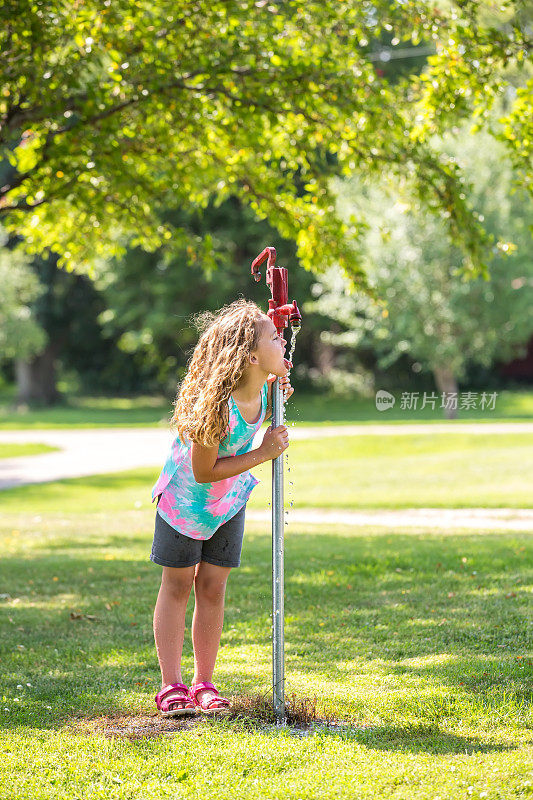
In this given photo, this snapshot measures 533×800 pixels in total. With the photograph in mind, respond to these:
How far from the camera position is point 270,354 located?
13.1ft

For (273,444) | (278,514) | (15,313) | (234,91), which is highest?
(234,91)

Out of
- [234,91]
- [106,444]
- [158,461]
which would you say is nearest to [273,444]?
[234,91]

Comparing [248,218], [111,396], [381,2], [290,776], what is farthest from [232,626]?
[111,396]

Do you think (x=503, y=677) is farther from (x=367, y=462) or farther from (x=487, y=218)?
(x=487, y=218)

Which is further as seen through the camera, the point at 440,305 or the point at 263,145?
the point at 440,305

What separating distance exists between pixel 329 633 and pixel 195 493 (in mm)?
2007

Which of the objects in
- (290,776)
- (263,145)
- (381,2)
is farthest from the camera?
(263,145)

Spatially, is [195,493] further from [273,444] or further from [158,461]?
[158,461]

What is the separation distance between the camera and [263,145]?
978 centimetres

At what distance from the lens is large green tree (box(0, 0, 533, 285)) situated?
26.2 ft

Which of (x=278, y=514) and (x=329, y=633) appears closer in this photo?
(x=278, y=514)

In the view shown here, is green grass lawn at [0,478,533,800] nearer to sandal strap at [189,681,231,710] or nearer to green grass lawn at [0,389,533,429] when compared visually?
sandal strap at [189,681,231,710]

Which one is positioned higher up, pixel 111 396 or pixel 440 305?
pixel 440 305

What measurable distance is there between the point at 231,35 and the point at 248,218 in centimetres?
2500
